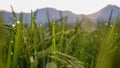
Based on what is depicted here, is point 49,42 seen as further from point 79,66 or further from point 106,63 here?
point 106,63

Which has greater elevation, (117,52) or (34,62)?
(117,52)

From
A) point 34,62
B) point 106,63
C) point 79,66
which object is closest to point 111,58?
point 106,63

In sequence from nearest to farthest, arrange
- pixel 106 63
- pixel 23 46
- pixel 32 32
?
pixel 106 63, pixel 23 46, pixel 32 32

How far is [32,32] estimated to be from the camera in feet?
4.66

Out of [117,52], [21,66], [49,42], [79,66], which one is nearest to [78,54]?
[49,42]

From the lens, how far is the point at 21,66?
3.55ft

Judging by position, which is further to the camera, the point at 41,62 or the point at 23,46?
the point at 41,62

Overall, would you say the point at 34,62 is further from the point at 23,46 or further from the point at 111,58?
the point at 111,58

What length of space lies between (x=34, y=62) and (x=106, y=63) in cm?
37

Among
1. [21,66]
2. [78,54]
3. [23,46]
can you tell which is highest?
[23,46]

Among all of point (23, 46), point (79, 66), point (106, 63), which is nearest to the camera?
point (106, 63)

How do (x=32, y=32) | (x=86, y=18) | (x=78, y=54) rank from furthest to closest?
(x=86, y=18)
(x=78, y=54)
(x=32, y=32)

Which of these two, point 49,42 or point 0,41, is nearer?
point 0,41

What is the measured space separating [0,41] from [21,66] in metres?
0.47
